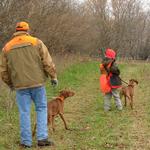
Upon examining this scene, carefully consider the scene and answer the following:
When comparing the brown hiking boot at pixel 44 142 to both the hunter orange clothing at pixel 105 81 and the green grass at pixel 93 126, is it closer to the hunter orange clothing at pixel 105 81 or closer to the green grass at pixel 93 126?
the green grass at pixel 93 126

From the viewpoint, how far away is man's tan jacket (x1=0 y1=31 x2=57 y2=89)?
755cm

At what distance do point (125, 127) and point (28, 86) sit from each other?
3.01m

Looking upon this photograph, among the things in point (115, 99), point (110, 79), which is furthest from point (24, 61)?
point (115, 99)

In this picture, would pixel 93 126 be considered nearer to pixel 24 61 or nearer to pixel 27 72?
pixel 27 72

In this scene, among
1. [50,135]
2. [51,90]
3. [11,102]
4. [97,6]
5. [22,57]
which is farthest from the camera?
[97,6]

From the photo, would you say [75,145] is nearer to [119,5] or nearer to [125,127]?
[125,127]

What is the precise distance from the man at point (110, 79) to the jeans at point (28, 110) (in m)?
4.21

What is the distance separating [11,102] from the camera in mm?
11625

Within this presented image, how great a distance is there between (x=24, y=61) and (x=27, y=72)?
7.7 inches

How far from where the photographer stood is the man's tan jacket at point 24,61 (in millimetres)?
7551

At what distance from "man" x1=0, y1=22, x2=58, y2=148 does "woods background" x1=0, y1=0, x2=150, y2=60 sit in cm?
803

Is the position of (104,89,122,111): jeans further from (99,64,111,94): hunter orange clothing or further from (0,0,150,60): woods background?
(0,0,150,60): woods background

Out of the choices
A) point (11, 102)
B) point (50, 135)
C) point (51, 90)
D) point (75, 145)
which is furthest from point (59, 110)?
point (51, 90)

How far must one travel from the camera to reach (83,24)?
105 ft
